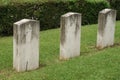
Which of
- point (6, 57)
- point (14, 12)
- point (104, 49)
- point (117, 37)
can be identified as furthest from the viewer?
point (14, 12)

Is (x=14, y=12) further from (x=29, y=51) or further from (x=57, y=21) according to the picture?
(x=29, y=51)

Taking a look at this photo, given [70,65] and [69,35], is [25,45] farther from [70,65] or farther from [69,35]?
[69,35]

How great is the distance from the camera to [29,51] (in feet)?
27.3

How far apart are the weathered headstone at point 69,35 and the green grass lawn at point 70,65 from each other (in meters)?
0.23

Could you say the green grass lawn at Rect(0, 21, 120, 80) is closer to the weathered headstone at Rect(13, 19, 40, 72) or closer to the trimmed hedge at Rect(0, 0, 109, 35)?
the weathered headstone at Rect(13, 19, 40, 72)

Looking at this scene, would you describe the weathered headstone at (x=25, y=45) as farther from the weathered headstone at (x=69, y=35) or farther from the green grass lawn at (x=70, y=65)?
the weathered headstone at (x=69, y=35)

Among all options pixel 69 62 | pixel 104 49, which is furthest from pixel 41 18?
pixel 69 62

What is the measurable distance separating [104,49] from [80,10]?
4675mm

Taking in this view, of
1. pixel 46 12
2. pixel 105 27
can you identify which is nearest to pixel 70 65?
pixel 105 27

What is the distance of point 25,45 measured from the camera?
820 cm

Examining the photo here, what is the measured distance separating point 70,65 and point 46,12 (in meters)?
5.58

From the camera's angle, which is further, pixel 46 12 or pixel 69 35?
pixel 46 12

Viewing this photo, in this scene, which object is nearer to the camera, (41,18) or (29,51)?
(29,51)

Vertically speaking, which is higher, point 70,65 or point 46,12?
point 46,12
